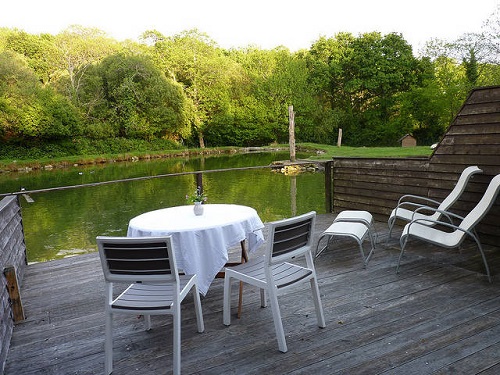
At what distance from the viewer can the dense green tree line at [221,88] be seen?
78.4 feet

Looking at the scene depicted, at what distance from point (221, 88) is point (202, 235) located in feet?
102

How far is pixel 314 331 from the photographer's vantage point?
2.46 metres

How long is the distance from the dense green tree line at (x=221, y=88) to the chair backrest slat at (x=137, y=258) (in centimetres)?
2207

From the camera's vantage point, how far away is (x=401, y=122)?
2931 cm

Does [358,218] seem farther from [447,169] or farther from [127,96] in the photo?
[127,96]

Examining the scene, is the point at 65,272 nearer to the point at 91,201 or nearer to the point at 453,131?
the point at 453,131

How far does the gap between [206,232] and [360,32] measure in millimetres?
36020

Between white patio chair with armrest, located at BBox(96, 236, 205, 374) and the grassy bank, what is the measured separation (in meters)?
17.2

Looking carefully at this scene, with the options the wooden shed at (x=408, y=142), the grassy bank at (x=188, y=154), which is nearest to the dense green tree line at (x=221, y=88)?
the grassy bank at (x=188, y=154)

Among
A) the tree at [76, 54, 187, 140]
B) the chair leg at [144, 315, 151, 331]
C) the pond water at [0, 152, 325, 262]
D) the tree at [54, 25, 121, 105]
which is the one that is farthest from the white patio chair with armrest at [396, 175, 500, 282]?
the tree at [54, 25, 121, 105]

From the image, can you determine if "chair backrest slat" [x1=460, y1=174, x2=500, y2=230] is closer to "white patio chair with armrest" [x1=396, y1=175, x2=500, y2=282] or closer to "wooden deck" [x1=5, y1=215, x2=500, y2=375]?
"white patio chair with armrest" [x1=396, y1=175, x2=500, y2=282]

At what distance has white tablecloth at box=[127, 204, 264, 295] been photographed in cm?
264

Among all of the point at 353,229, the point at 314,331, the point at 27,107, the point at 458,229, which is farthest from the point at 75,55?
the point at 314,331

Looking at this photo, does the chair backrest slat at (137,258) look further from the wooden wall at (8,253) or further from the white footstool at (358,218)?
the white footstool at (358,218)
